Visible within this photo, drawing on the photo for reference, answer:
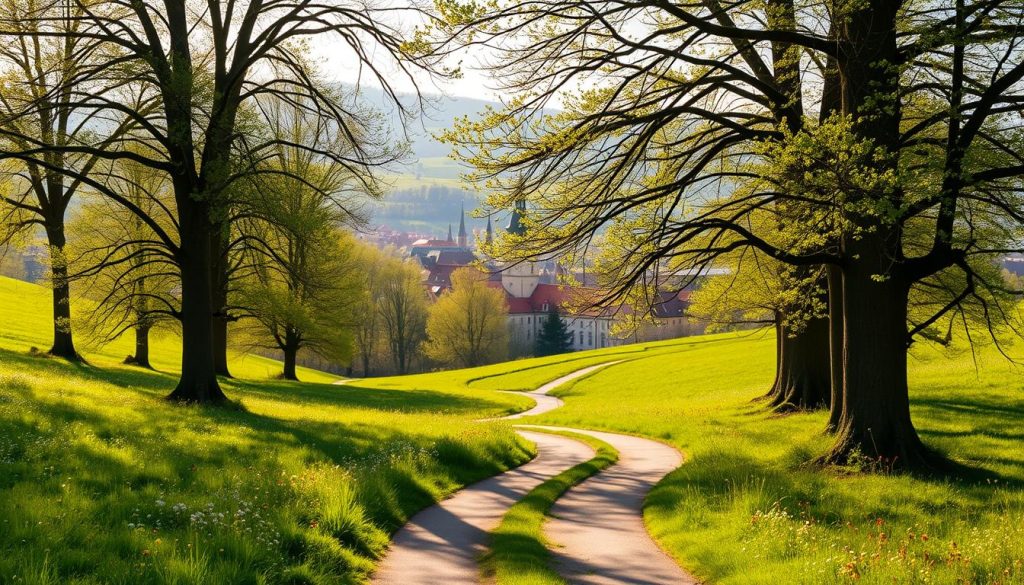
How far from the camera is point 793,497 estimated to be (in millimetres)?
9930

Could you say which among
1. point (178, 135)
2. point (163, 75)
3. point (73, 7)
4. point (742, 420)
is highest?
point (73, 7)

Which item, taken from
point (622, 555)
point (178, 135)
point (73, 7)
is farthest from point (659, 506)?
point (73, 7)

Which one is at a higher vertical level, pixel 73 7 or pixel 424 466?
Result: pixel 73 7

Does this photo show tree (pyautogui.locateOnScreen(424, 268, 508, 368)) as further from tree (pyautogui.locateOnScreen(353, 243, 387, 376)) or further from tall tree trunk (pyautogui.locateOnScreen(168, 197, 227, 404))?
tall tree trunk (pyautogui.locateOnScreen(168, 197, 227, 404))

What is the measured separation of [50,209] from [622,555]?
25.5 meters

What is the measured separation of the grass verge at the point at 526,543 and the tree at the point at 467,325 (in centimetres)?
6349

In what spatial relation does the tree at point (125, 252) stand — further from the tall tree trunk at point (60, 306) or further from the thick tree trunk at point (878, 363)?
the thick tree trunk at point (878, 363)

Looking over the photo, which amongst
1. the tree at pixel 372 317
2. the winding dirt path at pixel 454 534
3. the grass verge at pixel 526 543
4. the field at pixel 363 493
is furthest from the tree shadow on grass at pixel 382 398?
the tree at pixel 372 317

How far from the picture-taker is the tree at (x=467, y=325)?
7719 cm

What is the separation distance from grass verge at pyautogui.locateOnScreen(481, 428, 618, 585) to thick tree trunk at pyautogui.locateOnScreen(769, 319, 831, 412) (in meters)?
9.52

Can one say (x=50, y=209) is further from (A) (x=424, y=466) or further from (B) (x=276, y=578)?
(B) (x=276, y=578)

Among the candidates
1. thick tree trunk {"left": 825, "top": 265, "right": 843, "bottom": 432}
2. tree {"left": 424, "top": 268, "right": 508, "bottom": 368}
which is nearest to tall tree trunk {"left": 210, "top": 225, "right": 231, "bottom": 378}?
thick tree trunk {"left": 825, "top": 265, "right": 843, "bottom": 432}

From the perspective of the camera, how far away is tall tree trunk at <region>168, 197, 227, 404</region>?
58.3ft

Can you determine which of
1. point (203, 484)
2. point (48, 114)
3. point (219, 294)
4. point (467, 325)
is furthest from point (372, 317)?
point (203, 484)
